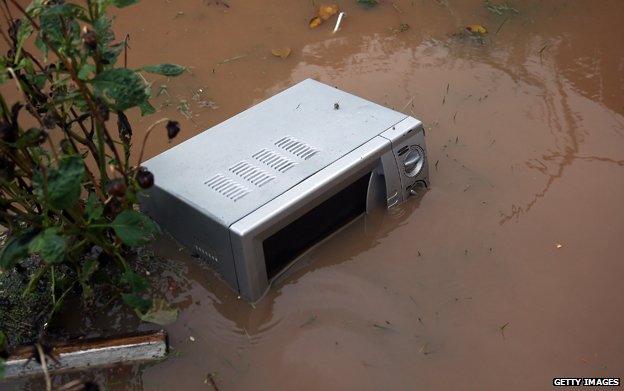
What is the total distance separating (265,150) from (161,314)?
0.51m

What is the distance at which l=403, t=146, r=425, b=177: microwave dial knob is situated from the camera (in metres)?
1.84

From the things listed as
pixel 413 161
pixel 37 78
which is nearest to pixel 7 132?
pixel 37 78

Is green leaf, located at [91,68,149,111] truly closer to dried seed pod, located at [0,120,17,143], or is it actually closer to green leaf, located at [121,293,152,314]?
dried seed pod, located at [0,120,17,143]

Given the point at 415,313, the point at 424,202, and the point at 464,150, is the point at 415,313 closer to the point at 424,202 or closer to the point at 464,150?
the point at 424,202

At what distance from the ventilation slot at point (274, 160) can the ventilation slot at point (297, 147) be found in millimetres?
36

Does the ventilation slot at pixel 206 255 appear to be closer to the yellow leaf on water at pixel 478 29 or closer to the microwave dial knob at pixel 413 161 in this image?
the microwave dial knob at pixel 413 161

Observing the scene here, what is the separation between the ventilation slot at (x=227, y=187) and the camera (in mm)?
1570

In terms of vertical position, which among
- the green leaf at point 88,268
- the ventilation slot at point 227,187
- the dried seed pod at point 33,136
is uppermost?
the dried seed pod at point 33,136

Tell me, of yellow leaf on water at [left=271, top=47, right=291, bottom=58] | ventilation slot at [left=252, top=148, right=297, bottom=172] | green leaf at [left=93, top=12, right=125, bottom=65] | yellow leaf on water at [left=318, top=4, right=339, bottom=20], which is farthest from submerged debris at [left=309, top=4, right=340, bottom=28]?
green leaf at [left=93, top=12, right=125, bottom=65]

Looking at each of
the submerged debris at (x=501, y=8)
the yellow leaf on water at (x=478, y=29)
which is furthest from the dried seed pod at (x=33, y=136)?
the submerged debris at (x=501, y=8)

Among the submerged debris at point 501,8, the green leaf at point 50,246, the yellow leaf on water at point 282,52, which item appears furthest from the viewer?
the submerged debris at point 501,8

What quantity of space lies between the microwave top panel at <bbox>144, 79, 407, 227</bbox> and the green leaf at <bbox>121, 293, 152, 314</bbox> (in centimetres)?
26

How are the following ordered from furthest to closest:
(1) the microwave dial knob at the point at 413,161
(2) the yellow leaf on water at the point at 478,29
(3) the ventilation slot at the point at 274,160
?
(2) the yellow leaf on water at the point at 478,29 → (1) the microwave dial knob at the point at 413,161 → (3) the ventilation slot at the point at 274,160

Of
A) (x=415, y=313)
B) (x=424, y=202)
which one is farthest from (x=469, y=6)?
(x=415, y=313)
